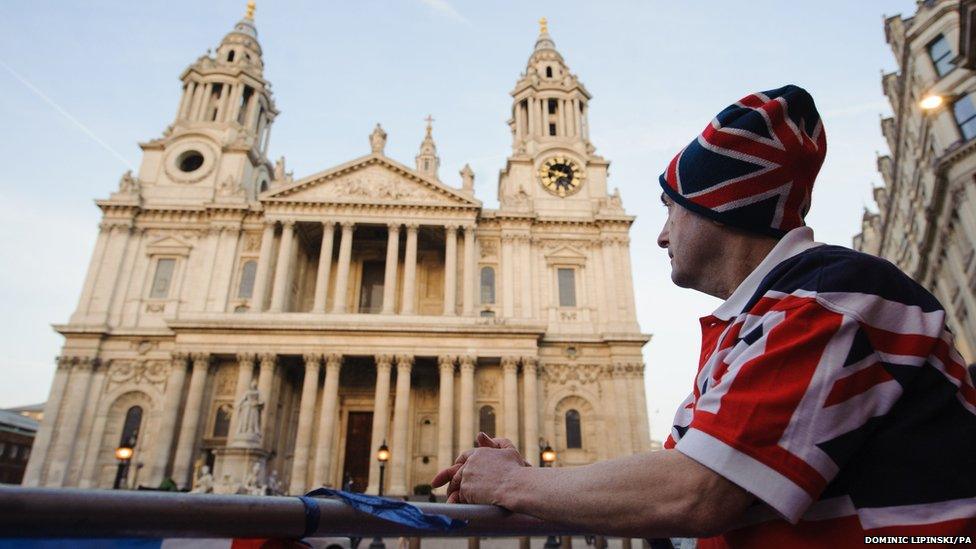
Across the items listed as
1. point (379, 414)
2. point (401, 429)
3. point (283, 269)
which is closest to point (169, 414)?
point (283, 269)

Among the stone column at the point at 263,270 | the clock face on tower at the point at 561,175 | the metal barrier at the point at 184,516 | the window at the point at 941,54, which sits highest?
the clock face on tower at the point at 561,175

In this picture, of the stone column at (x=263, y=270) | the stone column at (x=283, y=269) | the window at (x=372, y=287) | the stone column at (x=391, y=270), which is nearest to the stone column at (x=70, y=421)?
the stone column at (x=263, y=270)

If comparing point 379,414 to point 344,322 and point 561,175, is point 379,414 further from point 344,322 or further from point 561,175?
point 561,175

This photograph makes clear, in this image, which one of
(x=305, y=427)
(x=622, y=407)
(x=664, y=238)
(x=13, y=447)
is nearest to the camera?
(x=664, y=238)

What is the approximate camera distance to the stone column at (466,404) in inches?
1098

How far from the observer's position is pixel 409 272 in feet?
106

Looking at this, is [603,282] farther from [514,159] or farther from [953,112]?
[953,112]

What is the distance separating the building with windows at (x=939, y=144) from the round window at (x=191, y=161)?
125 feet

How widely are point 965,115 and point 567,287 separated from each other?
19.7m

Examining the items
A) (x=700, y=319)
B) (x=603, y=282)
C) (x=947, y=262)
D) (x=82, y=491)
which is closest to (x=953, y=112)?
(x=947, y=262)

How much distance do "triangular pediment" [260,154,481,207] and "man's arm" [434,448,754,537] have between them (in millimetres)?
32577

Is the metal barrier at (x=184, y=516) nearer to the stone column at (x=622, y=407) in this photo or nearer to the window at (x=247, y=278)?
the stone column at (x=622, y=407)

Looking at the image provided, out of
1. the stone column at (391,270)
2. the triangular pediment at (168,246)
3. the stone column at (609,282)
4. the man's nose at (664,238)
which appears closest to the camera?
the man's nose at (664,238)

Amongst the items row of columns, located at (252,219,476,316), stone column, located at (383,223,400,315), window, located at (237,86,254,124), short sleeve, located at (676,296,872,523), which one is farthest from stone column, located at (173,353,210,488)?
short sleeve, located at (676,296,872,523)
